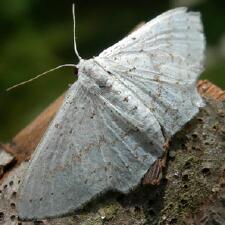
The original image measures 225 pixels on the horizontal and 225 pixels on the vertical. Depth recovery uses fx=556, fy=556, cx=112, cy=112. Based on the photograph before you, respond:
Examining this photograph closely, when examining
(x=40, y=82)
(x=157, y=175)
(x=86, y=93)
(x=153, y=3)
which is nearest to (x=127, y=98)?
(x=86, y=93)

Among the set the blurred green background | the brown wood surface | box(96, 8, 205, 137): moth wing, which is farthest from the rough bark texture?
the blurred green background

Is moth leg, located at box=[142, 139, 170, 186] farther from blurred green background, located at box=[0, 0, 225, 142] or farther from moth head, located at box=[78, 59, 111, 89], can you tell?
blurred green background, located at box=[0, 0, 225, 142]

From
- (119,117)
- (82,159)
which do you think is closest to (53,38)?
(119,117)

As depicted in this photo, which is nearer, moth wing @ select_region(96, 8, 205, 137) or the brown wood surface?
moth wing @ select_region(96, 8, 205, 137)

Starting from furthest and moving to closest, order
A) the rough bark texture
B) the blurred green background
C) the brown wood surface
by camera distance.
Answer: the blurred green background → the brown wood surface → the rough bark texture

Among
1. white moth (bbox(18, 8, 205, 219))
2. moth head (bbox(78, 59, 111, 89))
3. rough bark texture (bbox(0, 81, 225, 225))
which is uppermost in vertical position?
moth head (bbox(78, 59, 111, 89))

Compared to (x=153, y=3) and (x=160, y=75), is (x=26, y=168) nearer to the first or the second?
(x=160, y=75)

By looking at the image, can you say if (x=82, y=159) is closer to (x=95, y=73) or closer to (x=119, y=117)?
(x=119, y=117)
